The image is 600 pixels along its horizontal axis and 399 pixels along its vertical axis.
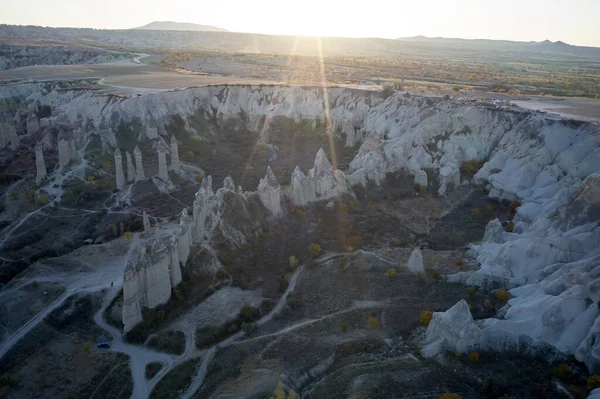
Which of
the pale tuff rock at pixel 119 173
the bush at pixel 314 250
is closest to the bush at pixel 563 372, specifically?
the bush at pixel 314 250

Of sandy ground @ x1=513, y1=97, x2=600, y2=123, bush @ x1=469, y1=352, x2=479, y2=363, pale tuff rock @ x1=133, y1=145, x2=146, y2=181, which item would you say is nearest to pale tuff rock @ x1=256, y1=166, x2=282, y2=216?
pale tuff rock @ x1=133, y1=145, x2=146, y2=181

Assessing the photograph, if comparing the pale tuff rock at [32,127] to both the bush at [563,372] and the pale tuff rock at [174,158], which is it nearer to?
the pale tuff rock at [174,158]

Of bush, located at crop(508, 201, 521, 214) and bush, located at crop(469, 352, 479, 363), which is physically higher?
bush, located at crop(508, 201, 521, 214)

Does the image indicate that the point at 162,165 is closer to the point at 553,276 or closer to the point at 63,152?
the point at 63,152

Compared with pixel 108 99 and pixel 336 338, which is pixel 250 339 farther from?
pixel 108 99

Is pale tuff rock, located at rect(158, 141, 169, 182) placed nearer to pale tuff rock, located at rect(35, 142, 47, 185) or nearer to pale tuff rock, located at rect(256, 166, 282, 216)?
pale tuff rock, located at rect(35, 142, 47, 185)
